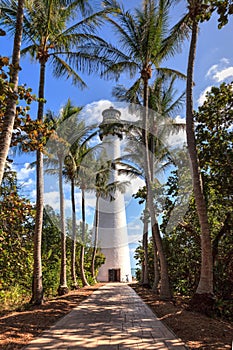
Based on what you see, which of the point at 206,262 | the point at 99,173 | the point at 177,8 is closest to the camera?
the point at 206,262

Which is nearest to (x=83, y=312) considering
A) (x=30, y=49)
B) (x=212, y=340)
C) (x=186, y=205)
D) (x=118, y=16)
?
(x=212, y=340)

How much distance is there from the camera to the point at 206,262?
771cm

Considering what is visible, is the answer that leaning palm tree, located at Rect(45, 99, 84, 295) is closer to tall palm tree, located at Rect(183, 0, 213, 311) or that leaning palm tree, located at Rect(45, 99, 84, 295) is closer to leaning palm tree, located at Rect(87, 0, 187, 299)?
leaning palm tree, located at Rect(87, 0, 187, 299)

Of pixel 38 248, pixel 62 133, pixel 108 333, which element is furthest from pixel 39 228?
pixel 62 133

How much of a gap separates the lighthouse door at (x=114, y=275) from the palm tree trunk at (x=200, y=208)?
22.1m

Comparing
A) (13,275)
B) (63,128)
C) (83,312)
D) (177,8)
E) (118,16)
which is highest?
(118,16)

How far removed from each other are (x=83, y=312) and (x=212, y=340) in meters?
4.09

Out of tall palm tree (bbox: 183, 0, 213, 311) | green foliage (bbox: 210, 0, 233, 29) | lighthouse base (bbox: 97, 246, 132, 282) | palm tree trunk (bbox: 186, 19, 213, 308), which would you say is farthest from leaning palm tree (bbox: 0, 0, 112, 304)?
lighthouse base (bbox: 97, 246, 132, 282)

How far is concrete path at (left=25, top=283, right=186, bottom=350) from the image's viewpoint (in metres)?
4.62

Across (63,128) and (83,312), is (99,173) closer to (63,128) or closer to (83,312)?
(63,128)

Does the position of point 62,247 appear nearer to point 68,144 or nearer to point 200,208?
point 68,144

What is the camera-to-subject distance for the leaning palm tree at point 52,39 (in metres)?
8.95

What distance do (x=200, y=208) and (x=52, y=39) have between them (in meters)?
7.37

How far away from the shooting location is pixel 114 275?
2891 cm
